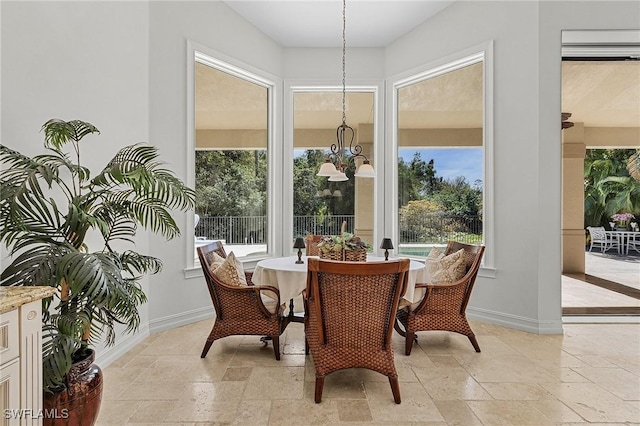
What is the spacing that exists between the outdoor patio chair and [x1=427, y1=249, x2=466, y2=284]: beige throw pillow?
2.88 m

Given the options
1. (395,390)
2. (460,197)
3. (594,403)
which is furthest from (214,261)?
(460,197)

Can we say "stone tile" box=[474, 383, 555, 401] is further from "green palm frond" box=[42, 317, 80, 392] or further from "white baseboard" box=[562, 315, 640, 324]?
"green palm frond" box=[42, 317, 80, 392]

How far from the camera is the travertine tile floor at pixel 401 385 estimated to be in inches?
86.4

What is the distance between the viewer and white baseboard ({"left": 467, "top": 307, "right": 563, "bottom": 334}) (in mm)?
3678

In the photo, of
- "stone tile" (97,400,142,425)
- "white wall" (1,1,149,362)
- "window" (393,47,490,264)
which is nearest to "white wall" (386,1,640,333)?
"window" (393,47,490,264)

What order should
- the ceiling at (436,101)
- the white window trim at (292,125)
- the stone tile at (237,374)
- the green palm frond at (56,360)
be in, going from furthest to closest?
the white window trim at (292,125) < the ceiling at (436,101) < the stone tile at (237,374) < the green palm frond at (56,360)

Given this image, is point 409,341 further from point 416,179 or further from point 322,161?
point 322,161

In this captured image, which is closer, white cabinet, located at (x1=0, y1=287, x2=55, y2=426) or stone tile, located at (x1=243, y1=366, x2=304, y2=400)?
white cabinet, located at (x1=0, y1=287, x2=55, y2=426)

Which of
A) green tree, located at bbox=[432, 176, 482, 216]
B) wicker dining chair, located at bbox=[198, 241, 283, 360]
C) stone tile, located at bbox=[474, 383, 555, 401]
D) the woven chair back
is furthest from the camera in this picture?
green tree, located at bbox=[432, 176, 482, 216]

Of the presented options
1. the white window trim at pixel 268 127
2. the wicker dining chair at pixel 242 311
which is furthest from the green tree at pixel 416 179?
the wicker dining chair at pixel 242 311

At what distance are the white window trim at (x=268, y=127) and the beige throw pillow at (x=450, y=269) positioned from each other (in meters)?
2.38

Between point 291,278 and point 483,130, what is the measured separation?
287 centimetres

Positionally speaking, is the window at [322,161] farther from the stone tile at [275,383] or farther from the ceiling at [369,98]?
the stone tile at [275,383]

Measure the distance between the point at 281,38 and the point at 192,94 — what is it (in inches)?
64.3
